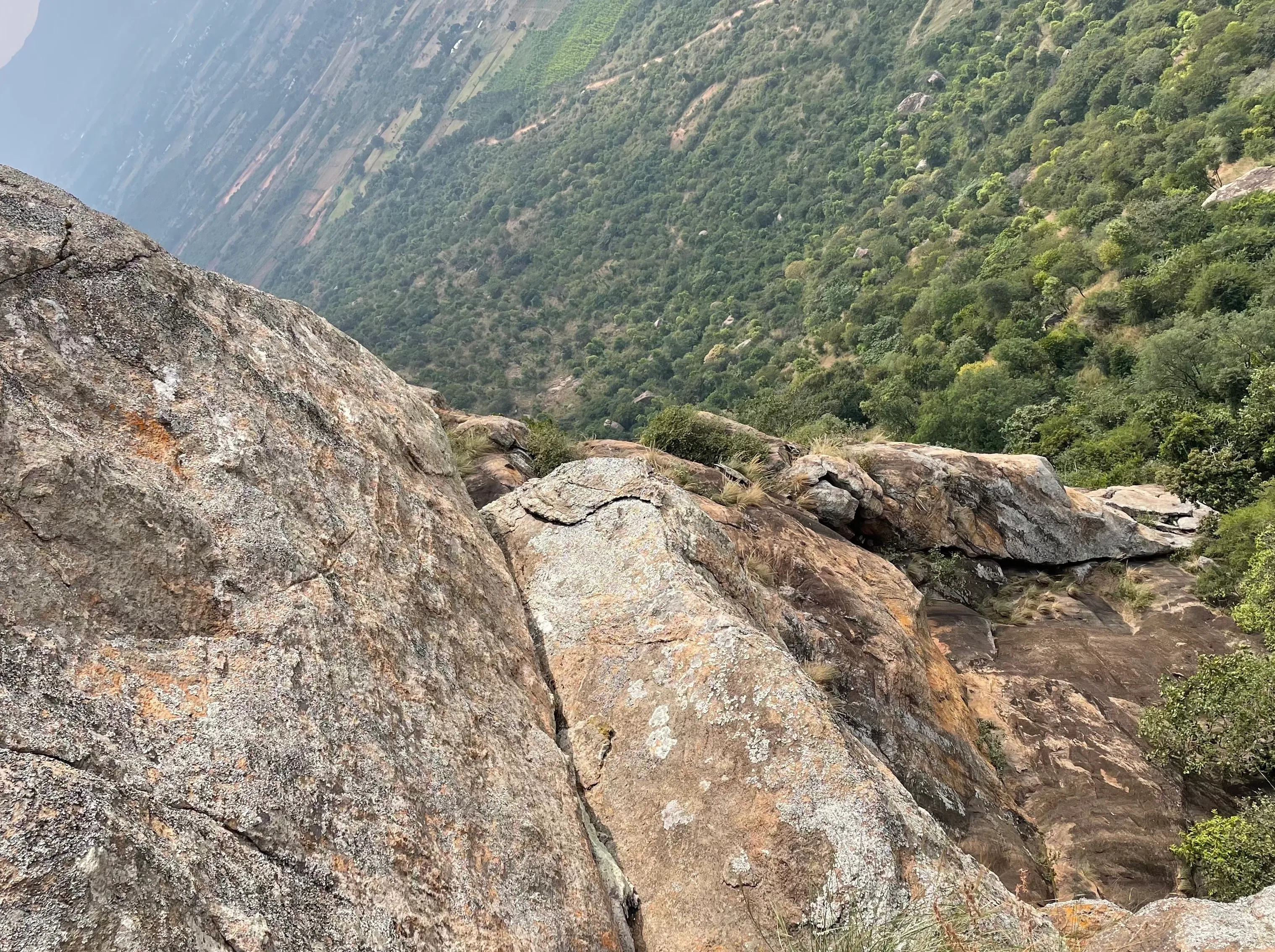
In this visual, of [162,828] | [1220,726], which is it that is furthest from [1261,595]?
[162,828]

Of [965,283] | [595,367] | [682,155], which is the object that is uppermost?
[965,283]

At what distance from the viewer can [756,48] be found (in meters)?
146

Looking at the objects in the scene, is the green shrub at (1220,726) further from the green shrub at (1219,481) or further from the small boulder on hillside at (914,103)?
the small boulder on hillside at (914,103)

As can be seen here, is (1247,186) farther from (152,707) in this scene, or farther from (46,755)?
(46,755)

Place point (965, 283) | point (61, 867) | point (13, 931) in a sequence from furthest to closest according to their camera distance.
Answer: point (965, 283)
point (61, 867)
point (13, 931)

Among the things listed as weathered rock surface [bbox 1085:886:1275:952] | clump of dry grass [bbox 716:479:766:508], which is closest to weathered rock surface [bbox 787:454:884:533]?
clump of dry grass [bbox 716:479:766:508]

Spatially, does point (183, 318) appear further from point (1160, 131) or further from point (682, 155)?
point (682, 155)

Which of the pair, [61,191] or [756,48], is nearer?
[61,191]

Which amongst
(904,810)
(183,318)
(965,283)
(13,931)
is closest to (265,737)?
(13,931)

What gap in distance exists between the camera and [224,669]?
15.0 feet

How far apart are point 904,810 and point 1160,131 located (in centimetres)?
7665

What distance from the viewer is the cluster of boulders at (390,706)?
380 centimetres

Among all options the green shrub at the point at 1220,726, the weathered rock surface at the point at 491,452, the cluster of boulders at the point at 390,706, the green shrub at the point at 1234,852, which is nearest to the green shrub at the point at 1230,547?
the green shrub at the point at 1220,726

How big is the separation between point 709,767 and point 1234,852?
7589 millimetres
